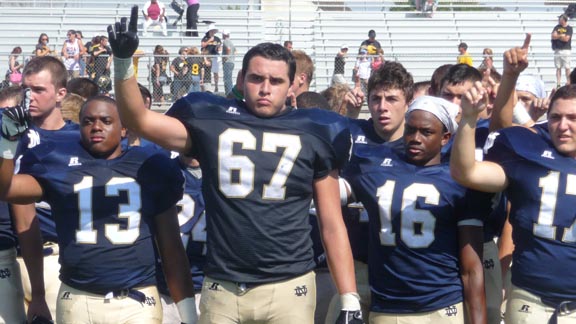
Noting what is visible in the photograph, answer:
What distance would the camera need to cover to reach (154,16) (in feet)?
71.8

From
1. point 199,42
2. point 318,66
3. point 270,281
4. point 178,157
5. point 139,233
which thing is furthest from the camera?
point 199,42

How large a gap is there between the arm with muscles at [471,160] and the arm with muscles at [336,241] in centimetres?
55

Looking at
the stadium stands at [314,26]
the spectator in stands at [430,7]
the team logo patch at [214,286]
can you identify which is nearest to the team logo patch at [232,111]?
the team logo patch at [214,286]

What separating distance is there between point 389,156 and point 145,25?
1824 centimetres

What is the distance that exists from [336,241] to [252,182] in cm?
48

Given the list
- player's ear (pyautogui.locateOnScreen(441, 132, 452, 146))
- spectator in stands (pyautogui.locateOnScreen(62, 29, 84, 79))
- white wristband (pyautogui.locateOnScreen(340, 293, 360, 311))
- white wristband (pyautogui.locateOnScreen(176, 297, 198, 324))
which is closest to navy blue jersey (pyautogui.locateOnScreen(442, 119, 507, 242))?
player's ear (pyautogui.locateOnScreen(441, 132, 452, 146))

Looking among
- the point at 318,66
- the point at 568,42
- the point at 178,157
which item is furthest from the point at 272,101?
the point at 568,42

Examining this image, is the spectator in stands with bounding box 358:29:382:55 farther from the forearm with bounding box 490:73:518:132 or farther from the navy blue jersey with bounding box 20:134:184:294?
the navy blue jersey with bounding box 20:134:184:294

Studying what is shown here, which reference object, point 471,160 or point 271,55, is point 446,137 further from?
point 271,55

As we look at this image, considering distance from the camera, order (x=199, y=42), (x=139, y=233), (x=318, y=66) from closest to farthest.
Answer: (x=139, y=233) < (x=318, y=66) < (x=199, y=42)

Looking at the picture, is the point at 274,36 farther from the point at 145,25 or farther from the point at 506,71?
the point at 506,71

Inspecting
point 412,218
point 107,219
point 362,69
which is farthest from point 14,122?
point 362,69

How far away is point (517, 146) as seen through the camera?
421cm

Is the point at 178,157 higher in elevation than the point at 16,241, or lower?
higher
